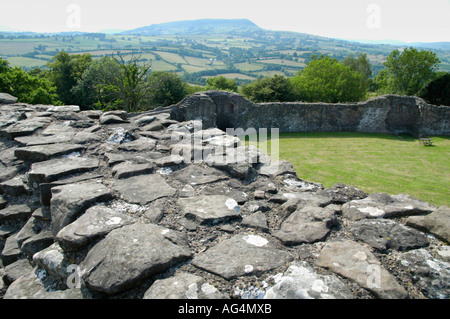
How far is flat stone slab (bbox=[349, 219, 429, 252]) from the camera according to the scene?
220 cm

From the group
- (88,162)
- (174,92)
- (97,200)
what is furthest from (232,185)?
(174,92)

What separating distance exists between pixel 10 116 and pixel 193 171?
4.14m

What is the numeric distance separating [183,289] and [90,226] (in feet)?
3.26

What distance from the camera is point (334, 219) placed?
2537mm

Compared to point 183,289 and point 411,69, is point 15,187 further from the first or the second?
point 411,69

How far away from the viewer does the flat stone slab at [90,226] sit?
7.20ft

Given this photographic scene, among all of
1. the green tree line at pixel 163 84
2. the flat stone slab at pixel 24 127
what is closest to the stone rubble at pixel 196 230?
the flat stone slab at pixel 24 127

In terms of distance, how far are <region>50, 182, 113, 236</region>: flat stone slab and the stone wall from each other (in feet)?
59.0

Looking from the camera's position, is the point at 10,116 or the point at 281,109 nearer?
the point at 10,116

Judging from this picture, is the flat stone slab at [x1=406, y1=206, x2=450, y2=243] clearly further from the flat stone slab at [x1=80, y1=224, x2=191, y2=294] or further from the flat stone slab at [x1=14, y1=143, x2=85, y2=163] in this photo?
the flat stone slab at [x1=14, y1=143, x2=85, y2=163]

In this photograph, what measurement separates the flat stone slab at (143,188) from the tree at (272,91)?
81.2 ft

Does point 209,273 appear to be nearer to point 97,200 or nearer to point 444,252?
point 97,200

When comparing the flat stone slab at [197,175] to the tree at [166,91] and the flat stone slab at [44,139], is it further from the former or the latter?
the tree at [166,91]

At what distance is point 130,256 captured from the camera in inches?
77.0
